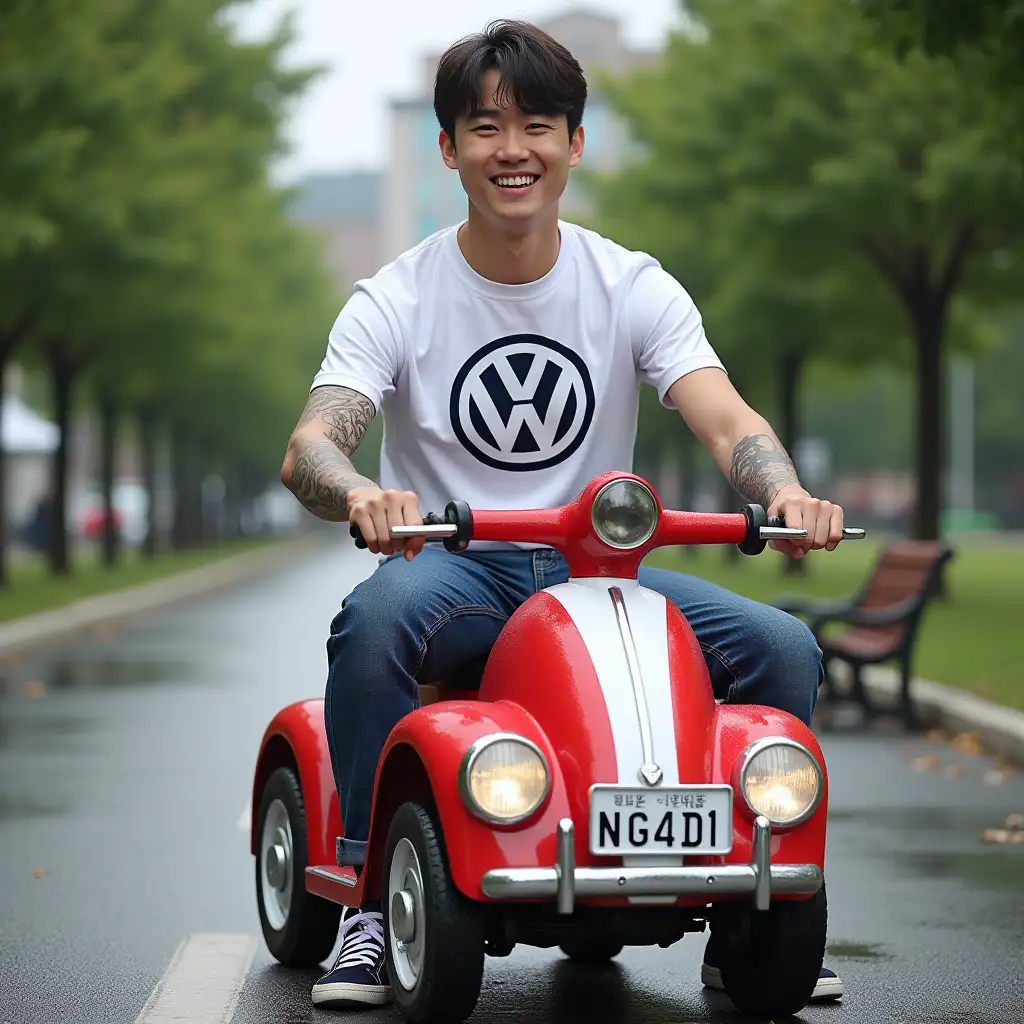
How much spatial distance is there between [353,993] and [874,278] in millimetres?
22815

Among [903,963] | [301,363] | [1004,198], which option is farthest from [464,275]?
[301,363]

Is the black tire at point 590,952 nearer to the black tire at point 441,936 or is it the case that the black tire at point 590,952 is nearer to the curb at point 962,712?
Answer: the black tire at point 441,936

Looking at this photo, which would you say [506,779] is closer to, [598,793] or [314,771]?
[598,793]

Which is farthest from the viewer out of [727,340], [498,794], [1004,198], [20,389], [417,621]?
[20,389]

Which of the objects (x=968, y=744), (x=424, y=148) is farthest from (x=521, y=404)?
(x=424, y=148)

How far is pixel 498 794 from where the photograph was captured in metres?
4.20

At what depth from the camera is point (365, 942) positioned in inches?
191

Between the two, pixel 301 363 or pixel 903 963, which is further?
pixel 301 363

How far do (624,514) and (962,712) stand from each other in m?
7.82

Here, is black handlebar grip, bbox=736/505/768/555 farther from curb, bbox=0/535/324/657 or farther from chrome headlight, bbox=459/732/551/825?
curb, bbox=0/535/324/657

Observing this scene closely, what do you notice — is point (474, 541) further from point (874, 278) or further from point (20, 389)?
point (20, 389)

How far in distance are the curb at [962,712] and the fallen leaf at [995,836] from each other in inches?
82.1

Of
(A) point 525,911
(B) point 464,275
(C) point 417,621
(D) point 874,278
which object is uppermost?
(D) point 874,278

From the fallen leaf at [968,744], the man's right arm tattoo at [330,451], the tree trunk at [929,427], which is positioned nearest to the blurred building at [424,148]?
the tree trunk at [929,427]
